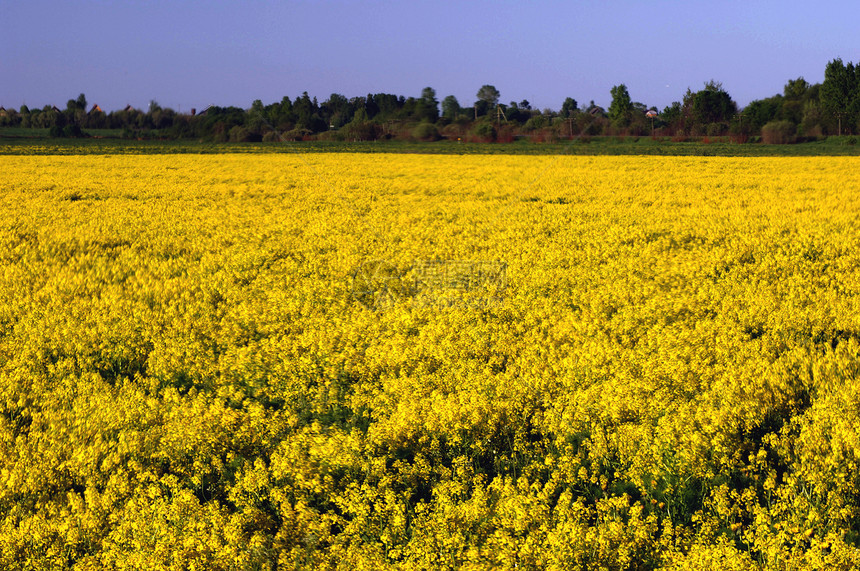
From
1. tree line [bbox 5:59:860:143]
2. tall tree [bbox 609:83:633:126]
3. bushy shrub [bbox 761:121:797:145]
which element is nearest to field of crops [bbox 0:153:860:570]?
tree line [bbox 5:59:860:143]

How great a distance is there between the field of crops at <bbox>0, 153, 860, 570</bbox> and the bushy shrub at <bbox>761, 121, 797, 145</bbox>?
226 feet

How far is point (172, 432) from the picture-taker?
5281 millimetres

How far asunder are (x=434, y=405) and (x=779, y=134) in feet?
259

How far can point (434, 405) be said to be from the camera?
5574mm

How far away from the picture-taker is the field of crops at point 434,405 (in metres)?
3.97

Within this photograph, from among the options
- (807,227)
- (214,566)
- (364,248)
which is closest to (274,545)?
(214,566)

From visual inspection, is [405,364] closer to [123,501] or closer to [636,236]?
[123,501]

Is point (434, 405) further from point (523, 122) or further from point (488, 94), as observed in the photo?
point (488, 94)

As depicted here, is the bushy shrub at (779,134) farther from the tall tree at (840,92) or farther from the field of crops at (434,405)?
the field of crops at (434,405)

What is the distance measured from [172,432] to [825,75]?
114m

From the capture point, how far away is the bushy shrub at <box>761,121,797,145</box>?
74438 mm

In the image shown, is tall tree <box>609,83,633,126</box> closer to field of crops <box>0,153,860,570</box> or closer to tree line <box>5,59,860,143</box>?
tree line <box>5,59,860,143</box>

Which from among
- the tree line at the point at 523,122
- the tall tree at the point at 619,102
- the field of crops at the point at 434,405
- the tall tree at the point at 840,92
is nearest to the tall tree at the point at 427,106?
the tree line at the point at 523,122

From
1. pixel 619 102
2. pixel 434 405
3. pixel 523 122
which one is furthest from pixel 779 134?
pixel 434 405
